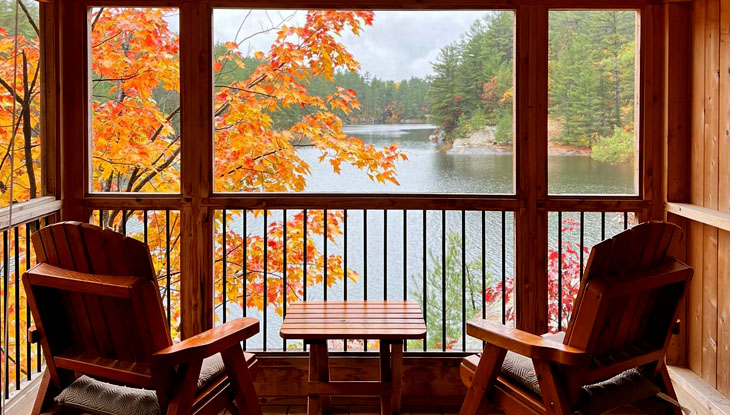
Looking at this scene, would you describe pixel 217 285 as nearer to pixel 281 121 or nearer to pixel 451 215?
pixel 281 121

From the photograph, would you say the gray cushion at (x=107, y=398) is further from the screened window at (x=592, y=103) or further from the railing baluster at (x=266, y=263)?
the screened window at (x=592, y=103)

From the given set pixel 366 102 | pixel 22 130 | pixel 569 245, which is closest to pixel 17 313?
pixel 22 130

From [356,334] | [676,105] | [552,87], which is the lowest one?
[356,334]

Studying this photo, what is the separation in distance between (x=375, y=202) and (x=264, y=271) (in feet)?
2.44

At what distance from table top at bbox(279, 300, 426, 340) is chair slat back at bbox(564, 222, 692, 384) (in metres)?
0.72

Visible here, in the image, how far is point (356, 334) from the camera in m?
2.68

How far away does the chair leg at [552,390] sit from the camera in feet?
7.18

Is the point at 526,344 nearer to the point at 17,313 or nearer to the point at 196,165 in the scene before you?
the point at 196,165

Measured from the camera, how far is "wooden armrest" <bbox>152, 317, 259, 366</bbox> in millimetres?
2090

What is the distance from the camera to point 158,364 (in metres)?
2.08

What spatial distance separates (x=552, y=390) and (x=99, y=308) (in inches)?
60.3

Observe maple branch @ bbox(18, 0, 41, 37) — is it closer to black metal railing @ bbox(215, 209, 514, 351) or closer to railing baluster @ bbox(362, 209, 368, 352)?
black metal railing @ bbox(215, 209, 514, 351)

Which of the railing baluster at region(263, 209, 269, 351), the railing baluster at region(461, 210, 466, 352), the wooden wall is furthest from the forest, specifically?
the railing baluster at region(263, 209, 269, 351)

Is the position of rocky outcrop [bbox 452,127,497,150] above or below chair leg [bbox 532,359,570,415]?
above
